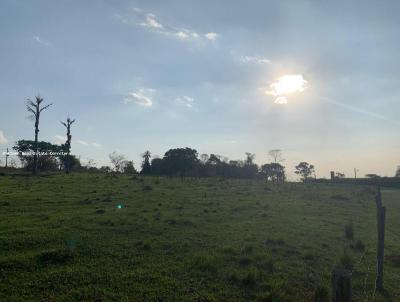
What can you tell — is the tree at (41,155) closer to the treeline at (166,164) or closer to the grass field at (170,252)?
the treeline at (166,164)

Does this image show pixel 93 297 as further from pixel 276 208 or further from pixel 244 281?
pixel 276 208

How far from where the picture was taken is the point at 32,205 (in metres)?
19.7

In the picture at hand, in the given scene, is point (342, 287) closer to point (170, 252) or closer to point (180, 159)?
point (170, 252)

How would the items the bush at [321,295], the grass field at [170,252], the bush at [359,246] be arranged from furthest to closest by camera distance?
the bush at [359,246] < the bush at [321,295] < the grass field at [170,252]

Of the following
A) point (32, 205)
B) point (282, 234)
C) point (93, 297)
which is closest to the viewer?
point (93, 297)

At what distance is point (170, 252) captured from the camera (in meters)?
12.9

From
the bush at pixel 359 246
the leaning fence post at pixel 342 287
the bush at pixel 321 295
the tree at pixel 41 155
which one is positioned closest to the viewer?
the leaning fence post at pixel 342 287

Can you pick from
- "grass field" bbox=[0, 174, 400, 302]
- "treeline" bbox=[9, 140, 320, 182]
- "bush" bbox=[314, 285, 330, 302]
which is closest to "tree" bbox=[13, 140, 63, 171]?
"treeline" bbox=[9, 140, 320, 182]

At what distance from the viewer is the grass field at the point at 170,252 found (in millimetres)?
9828

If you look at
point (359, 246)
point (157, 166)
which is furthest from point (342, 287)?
point (157, 166)

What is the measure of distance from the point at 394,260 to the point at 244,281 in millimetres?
8402

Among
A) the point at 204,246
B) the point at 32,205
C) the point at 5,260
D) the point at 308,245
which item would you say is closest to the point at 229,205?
the point at 308,245

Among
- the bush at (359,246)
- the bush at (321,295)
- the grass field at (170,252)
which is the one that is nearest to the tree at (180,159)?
the grass field at (170,252)

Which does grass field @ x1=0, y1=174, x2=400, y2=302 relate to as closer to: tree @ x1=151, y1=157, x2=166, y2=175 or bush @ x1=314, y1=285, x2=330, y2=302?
bush @ x1=314, y1=285, x2=330, y2=302
